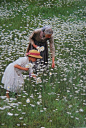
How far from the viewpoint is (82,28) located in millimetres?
11656

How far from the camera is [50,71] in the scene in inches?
280

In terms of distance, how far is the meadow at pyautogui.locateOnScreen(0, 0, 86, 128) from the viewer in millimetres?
4836

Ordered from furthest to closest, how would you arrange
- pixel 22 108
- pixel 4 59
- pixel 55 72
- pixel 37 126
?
pixel 4 59 < pixel 55 72 < pixel 22 108 < pixel 37 126

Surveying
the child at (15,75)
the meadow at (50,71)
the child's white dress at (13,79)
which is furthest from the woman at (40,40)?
the child's white dress at (13,79)

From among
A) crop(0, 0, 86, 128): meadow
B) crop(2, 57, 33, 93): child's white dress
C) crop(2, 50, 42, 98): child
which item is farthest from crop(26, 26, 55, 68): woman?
crop(2, 57, 33, 93): child's white dress

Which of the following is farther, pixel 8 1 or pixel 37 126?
pixel 8 1

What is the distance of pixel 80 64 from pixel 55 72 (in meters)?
0.73

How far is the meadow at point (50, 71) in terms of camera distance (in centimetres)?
484

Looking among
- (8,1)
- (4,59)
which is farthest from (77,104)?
(8,1)

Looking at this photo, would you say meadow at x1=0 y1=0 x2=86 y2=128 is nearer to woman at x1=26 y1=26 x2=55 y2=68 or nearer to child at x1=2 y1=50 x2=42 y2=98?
child at x1=2 y1=50 x2=42 y2=98

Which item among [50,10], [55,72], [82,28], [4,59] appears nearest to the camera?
[55,72]

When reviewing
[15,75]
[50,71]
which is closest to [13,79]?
[15,75]

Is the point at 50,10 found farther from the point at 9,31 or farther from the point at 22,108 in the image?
the point at 22,108

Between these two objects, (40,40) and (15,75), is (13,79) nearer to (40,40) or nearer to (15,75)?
(15,75)
